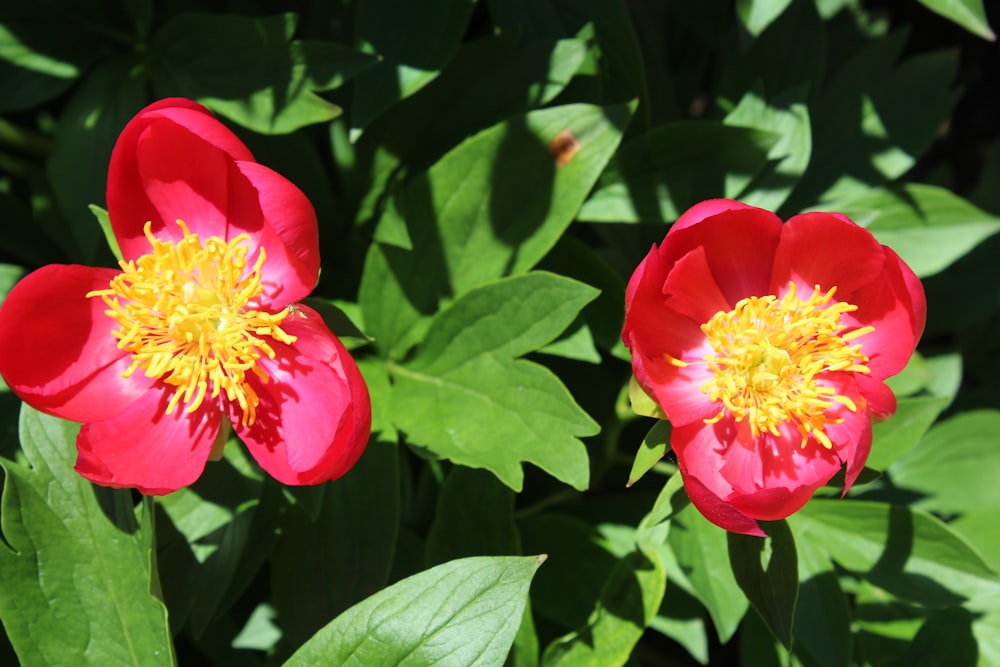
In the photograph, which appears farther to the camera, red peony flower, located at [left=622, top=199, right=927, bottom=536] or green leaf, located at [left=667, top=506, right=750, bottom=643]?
green leaf, located at [left=667, top=506, right=750, bottom=643]

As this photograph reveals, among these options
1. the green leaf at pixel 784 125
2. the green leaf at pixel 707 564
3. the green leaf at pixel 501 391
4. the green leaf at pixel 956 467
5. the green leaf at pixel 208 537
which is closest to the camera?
the green leaf at pixel 501 391

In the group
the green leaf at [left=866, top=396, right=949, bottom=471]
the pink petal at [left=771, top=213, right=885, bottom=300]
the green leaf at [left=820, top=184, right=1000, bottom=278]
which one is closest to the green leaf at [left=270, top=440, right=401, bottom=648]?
the pink petal at [left=771, top=213, right=885, bottom=300]

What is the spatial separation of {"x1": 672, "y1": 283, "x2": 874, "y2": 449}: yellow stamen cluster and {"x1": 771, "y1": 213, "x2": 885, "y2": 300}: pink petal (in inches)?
1.1

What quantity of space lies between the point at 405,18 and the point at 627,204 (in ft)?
1.79

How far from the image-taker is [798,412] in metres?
1.46

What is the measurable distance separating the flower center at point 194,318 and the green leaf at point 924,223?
4.12 feet

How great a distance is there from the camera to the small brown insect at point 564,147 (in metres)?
1.68

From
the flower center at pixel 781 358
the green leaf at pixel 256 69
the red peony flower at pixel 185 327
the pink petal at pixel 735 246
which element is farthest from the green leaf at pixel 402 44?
the flower center at pixel 781 358

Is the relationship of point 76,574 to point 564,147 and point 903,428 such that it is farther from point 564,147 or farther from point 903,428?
point 903,428

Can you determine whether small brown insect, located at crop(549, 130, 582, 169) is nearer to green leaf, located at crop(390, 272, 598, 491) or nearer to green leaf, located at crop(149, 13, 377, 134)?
green leaf, located at crop(390, 272, 598, 491)

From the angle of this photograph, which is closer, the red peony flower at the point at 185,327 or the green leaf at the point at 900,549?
the red peony flower at the point at 185,327

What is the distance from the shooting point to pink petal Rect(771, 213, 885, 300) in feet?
4.68

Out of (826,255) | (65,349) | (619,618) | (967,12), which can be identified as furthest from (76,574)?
(967,12)

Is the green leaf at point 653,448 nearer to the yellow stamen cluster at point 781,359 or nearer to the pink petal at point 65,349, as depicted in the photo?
the yellow stamen cluster at point 781,359
